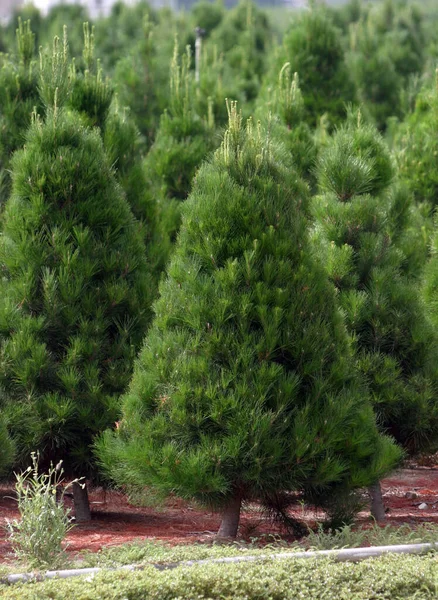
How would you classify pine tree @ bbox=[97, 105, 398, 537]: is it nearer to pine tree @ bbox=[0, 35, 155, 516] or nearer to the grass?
the grass

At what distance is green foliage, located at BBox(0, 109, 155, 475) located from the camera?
6.95m

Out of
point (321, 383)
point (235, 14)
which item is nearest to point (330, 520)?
point (321, 383)

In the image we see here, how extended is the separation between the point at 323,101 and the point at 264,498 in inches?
329

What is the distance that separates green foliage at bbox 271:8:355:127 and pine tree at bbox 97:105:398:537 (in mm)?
7242

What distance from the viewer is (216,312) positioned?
19.5 feet

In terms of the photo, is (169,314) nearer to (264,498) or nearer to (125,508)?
(264,498)

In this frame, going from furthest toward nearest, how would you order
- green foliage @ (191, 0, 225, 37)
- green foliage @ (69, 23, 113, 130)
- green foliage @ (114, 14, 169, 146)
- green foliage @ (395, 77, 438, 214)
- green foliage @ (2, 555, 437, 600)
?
green foliage @ (191, 0, 225, 37), green foliage @ (114, 14, 169, 146), green foliage @ (395, 77, 438, 214), green foliage @ (69, 23, 113, 130), green foliage @ (2, 555, 437, 600)

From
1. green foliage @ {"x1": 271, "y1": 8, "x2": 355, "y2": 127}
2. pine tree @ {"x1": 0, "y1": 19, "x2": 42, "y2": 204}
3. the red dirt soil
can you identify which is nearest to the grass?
the red dirt soil

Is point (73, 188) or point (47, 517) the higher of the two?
point (73, 188)

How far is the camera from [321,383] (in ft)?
19.6

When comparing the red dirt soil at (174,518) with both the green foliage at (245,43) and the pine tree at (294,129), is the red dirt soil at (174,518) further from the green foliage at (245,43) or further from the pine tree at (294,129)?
the green foliage at (245,43)

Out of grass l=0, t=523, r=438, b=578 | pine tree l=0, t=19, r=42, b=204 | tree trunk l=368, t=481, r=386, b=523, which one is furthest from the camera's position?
pine tree l=0, t=19, r=42, b=204

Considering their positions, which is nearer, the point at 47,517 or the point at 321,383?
the point at 47,517

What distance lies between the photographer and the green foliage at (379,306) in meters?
7.29
